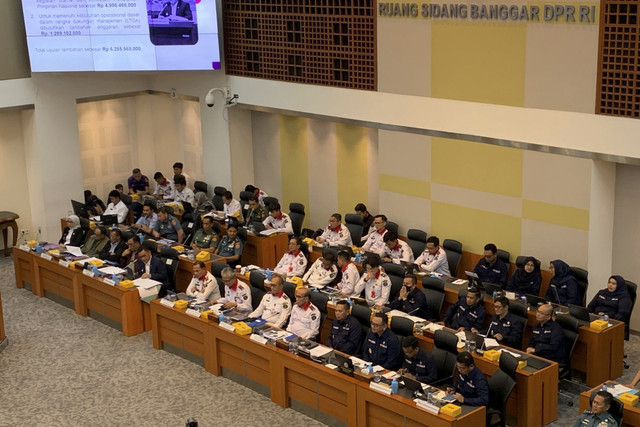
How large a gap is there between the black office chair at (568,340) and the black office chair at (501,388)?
1.19 meters

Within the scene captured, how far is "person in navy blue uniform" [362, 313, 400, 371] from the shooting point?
10.6m

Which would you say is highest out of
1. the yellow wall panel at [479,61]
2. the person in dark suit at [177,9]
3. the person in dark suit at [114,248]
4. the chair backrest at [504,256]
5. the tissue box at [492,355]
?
the person in dark suit at [177,9]

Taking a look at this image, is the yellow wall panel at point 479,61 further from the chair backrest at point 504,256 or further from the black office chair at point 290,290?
the black office chair at point 290,290

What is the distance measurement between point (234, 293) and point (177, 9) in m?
6.02

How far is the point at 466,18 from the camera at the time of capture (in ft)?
43.5

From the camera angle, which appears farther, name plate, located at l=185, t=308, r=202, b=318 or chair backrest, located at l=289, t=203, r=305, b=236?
chair backrest, located at l=289, t=203, r=305, b=236

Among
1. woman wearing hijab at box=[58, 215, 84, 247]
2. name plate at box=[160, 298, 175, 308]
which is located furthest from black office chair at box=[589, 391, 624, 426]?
woman wearing hijab at box=[58, 215, 84, 247]

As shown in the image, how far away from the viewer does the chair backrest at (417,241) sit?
14516mm

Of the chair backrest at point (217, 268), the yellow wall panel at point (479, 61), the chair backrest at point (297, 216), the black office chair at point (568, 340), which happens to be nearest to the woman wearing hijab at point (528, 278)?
the black office chair at point (568, 340)

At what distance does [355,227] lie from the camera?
15.5 meters

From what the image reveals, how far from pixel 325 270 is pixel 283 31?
15.7 feet

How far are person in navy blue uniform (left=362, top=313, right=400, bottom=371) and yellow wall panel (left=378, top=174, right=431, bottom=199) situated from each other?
434 cm

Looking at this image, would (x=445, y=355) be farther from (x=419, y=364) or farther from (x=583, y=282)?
(x=583, y=282)

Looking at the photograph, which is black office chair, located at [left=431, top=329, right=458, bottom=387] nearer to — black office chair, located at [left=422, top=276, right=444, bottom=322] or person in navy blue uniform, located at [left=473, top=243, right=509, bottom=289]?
black office chair, located at [left=422, top=276, right=444, bottom=322]
